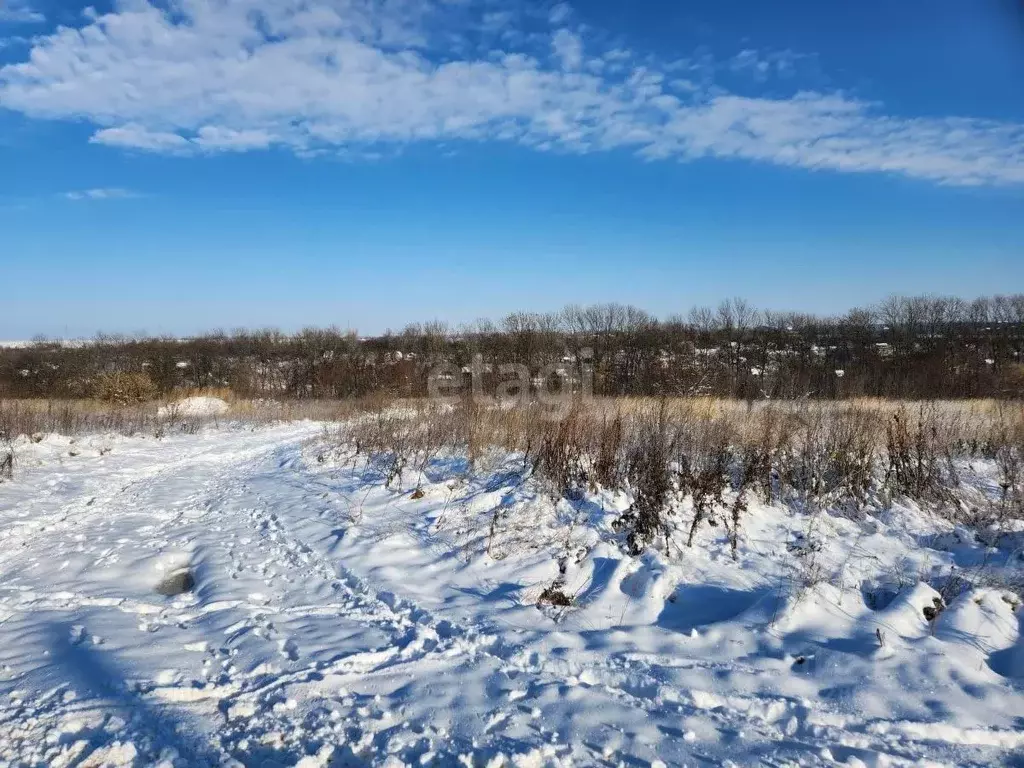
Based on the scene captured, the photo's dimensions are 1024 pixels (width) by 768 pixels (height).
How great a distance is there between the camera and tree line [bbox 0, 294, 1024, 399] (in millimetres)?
23844

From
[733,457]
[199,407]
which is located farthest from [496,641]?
[199,407]

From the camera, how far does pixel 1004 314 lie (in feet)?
97.7

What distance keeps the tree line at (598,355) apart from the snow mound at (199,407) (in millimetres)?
2467

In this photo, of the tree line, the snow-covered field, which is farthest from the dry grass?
the tree line

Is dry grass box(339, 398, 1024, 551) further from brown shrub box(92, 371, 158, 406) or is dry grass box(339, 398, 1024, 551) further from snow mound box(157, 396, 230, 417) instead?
brown shrub box(92, 371, 158, 406)

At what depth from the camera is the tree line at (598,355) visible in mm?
23844

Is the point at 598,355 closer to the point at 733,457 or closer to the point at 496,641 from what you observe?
the point at 733,457

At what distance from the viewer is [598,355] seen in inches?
1153

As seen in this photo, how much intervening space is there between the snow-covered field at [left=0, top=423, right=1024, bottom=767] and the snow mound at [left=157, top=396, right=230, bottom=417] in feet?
43.5

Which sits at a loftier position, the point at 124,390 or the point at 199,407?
the point at 124,390

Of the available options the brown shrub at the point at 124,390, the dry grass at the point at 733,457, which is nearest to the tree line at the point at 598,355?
the brown shrub at the point at 124,390

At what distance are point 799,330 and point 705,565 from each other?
28635 mm

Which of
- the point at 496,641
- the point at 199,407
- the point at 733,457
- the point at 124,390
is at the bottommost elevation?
the point at 199,407

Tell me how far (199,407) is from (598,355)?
17083mm
